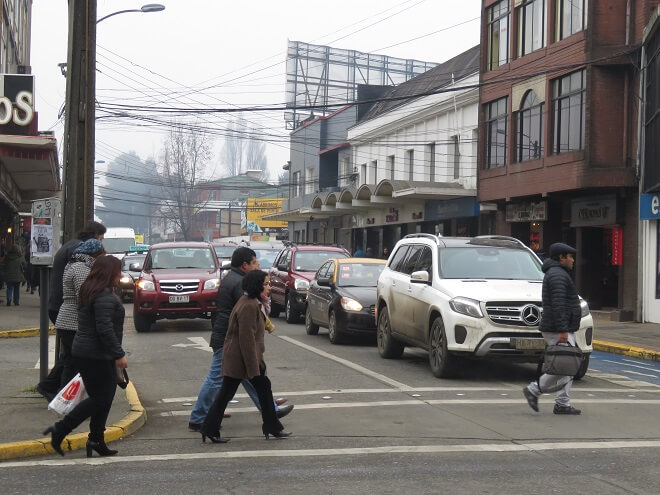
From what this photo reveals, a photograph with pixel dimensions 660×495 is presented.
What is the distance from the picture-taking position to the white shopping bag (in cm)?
721

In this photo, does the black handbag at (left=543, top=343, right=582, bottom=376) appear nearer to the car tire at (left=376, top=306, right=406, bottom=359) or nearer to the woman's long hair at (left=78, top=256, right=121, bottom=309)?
the woman's long hair at (left=78, top=256, right=121, bottom=309)

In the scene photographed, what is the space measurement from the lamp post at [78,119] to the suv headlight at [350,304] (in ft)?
20.8

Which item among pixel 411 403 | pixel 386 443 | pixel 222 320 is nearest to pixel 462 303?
pixel 411 403

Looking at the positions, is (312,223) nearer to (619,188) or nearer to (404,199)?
(404,199)

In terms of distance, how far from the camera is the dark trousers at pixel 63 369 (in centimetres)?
852

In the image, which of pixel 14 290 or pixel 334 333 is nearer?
pixel 334 333

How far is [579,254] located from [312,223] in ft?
105

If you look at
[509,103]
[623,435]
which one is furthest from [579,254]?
[623,435]

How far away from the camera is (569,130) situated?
26.7 m

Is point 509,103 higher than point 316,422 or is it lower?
higher

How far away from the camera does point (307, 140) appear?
58562 millimetres

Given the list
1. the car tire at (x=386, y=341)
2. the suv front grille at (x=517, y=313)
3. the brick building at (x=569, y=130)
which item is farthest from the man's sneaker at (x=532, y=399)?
the brick building at (x=569, y=130)

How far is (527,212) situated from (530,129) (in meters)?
2.87

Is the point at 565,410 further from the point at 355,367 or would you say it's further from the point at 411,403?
→ the point at 355,367
